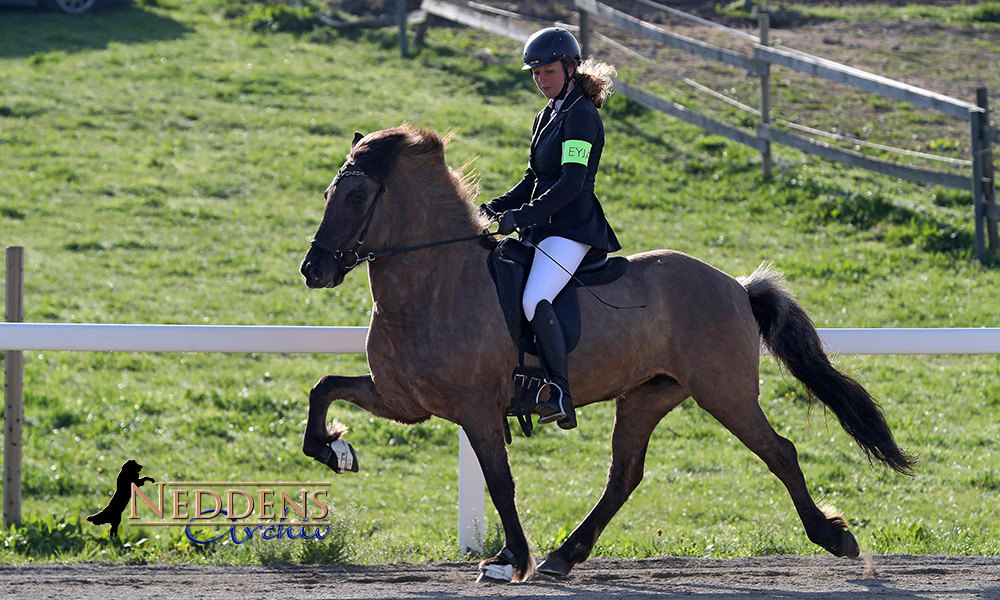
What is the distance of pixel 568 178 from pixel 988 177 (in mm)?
8424

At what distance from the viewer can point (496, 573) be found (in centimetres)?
526

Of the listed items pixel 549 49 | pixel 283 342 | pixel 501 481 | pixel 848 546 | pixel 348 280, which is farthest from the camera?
pixel 348 280

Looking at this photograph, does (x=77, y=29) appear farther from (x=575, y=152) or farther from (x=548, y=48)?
(x=575, y=152)

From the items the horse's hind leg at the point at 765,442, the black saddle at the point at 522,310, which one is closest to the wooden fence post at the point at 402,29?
the black saddle at the point at 522,310

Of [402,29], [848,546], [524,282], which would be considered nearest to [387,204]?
[524,282]

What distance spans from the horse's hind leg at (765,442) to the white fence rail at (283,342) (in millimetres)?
953

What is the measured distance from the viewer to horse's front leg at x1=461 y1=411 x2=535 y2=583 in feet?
17.6

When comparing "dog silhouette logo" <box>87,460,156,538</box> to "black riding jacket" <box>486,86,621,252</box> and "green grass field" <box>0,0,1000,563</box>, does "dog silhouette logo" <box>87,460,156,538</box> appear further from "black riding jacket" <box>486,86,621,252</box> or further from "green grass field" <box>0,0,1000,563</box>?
"black riding jacket" <box>486,86,621,252</box>

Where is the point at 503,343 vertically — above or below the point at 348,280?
above

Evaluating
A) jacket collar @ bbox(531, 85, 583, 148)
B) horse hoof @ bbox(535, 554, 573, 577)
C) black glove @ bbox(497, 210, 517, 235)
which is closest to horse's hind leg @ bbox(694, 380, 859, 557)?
horse hoof @ bbox(535, 554, 573, 577)

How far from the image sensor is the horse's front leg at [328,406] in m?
5.57

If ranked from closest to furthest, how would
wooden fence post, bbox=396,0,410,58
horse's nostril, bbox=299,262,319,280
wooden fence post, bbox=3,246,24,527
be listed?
horse's nostril, bbox=299,262,319,280 → wooden fence post, bbox=3,246,24,527 → wooden fence post, bbox=396,0,410,58

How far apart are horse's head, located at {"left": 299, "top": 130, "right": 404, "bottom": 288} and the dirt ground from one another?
58.7 inches

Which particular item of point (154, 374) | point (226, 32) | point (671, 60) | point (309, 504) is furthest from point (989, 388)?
point (226, 32)
